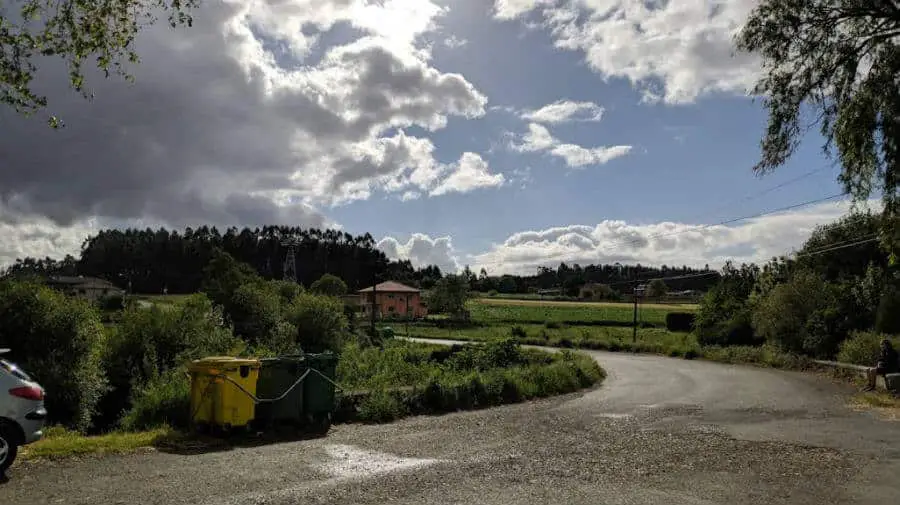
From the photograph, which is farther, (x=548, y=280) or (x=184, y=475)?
(x=548, y=280)

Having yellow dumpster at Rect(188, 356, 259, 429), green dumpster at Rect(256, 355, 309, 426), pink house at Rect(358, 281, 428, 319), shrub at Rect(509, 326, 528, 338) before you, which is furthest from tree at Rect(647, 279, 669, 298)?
yellow dumpster at Rect(188, 356, 259, 429)

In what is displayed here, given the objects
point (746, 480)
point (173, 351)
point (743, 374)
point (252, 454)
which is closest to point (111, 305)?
point (173, 351)

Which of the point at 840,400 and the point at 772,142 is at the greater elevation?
the point at 772,142

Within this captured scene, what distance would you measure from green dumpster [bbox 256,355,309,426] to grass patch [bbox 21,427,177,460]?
151cm

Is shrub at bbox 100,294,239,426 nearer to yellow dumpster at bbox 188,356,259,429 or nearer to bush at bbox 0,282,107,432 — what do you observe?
bush at bbox 0,282,107,432

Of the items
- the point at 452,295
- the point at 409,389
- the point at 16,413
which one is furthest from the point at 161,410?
the point at 452,295

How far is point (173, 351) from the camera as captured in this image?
17.1 m

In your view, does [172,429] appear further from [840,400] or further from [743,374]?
[743,374]

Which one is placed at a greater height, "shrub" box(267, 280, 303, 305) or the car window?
"shrub" box(267, 280, 303, 305)

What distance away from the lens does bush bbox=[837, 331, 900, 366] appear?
80.1 feet

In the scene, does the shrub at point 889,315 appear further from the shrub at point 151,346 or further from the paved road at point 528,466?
the shrub at point 151,346

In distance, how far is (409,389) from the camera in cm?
1430

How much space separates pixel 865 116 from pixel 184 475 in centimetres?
1357

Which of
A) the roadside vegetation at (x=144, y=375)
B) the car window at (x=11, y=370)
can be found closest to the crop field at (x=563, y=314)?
the roadside vegetation at (x=144, y=375)
